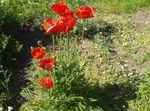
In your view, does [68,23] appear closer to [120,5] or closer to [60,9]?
[60,9]

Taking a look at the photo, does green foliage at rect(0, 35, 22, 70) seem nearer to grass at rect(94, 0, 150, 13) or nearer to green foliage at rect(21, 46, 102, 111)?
green foliage at rect(21, 46, 102, 111)

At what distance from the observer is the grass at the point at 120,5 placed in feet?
35.2

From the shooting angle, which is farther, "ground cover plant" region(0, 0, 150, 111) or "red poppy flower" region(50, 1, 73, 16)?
"ground cover plant" region(0, 0, 150, 111)

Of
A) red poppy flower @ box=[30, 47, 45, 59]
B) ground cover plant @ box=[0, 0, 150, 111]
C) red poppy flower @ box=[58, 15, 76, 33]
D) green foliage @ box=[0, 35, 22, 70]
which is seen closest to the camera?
red poppy flower @ box=[58, 15, 76, 33]

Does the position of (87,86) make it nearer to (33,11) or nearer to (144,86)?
(144,86)

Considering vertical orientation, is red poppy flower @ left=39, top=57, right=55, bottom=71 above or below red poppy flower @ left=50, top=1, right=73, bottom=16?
below

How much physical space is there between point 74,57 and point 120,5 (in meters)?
4.58

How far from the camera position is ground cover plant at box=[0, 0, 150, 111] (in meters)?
6.42

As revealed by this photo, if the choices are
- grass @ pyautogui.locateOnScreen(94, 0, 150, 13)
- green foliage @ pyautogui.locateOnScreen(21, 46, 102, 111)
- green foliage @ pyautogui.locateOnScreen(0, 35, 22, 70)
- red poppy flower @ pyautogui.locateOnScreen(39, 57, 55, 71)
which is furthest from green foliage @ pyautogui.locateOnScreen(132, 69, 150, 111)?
grass @ pyautogui.locateOnScreen(94, 0, 150, 13)

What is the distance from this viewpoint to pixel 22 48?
8727 millimetres

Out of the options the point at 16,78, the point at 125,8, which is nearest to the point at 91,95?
the point at 16,78

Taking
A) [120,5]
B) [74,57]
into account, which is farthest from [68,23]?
[120,5]

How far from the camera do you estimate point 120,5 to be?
10938mm

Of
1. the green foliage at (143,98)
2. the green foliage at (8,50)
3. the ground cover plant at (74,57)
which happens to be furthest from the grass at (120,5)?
the green foliage at (143,98)
